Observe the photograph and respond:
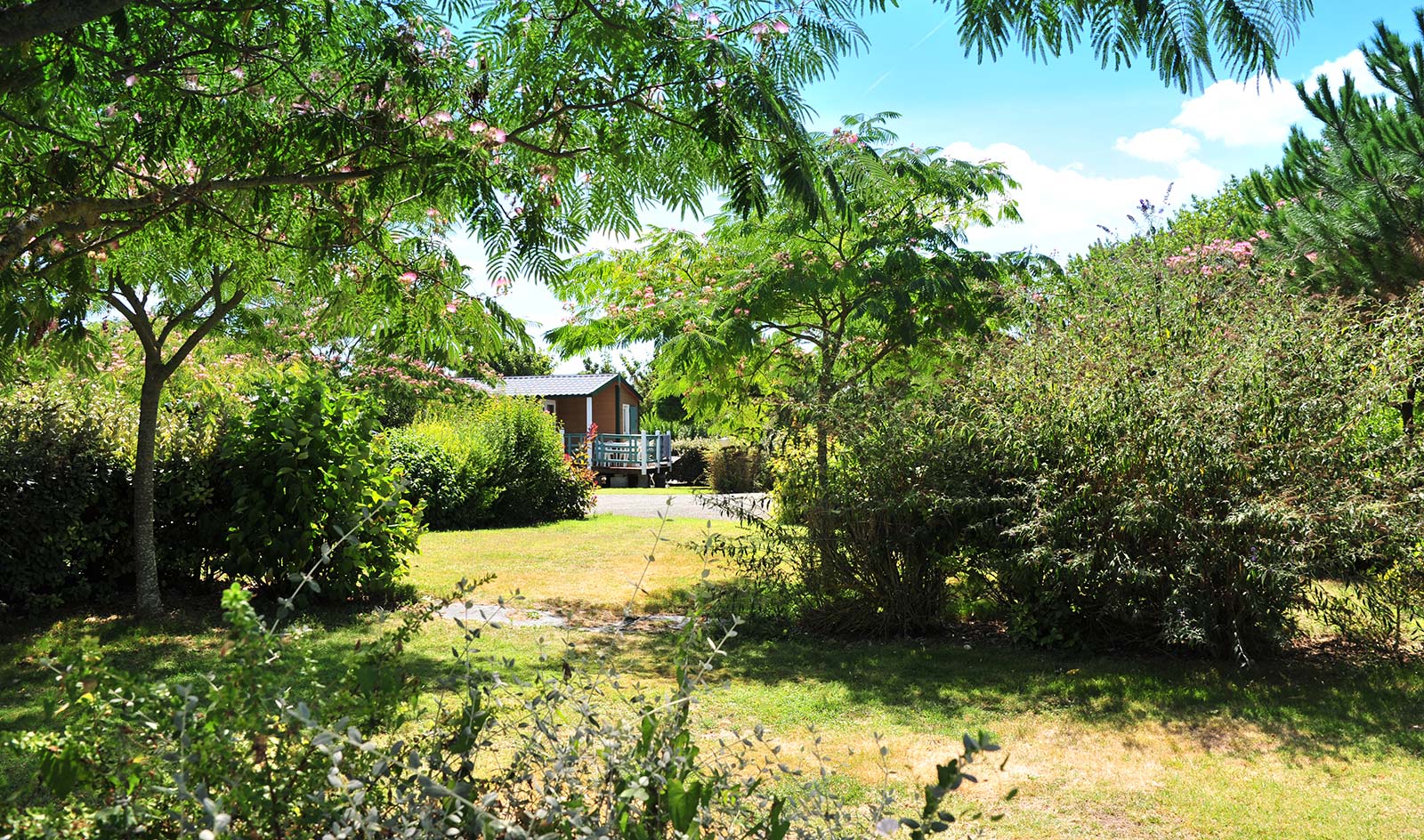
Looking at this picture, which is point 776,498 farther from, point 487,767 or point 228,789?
point 228,789

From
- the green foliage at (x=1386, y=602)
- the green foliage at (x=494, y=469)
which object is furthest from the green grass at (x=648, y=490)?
the green foliage at (x=1386, y=602)

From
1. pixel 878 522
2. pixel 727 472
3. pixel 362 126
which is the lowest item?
pixel 878 522

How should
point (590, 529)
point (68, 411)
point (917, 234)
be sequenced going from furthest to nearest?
1. point (590, 529)
2. point (917, 234)
3. point (68, 411)

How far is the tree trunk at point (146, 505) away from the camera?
7914 millimetres

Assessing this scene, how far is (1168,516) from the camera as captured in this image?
20.6 ft

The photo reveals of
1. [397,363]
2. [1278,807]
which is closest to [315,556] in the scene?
[1278,807]

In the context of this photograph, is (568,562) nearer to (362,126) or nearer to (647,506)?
(362,126)

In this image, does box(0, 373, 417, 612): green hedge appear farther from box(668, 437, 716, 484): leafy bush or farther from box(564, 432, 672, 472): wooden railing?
box(668, 437, 716, 484): leafy bush

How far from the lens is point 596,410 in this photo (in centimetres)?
4066

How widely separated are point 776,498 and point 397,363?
16972 mm

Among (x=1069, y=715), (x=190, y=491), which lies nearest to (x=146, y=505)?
(x=190, y=491)

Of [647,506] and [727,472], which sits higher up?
[727,472]

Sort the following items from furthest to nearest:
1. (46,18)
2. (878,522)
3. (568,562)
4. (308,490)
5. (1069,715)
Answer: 1. (568,562)
2. (308,490)
3. (878,522)
4. (1069,715)
5. (46,18)

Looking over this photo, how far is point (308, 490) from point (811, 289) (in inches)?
189
